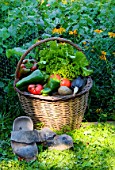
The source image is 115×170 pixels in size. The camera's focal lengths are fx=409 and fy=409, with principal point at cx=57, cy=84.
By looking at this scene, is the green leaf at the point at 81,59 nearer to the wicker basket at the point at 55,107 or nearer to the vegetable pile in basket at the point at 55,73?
the vegetable pile in basket at the point at 55,73

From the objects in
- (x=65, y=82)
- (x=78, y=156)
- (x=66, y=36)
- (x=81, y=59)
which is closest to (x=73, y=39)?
(x=66, y=36)

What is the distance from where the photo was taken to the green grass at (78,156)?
3229 mm

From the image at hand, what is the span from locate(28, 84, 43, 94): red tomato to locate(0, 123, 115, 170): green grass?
0.46 metres

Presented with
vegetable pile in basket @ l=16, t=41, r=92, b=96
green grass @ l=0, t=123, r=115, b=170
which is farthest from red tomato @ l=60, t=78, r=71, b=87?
green grass @ l=0, t=123, r=115, b=170

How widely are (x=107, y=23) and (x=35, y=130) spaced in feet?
5.03

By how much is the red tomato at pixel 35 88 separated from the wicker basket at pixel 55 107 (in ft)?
0.17

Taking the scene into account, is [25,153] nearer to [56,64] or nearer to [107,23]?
[56,64]

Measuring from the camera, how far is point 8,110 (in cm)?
399

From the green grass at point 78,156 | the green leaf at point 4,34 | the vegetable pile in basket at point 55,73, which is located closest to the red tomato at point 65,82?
the vegetable pile in basket at point 55,73

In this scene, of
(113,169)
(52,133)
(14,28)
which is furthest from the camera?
(14,28)

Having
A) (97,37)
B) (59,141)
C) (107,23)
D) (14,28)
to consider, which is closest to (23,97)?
(59,141)

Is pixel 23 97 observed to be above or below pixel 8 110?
above

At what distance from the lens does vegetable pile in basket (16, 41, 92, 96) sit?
3502 mm

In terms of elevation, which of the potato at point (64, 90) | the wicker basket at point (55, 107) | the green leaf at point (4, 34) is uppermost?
the green leaf at point (4, 34)
